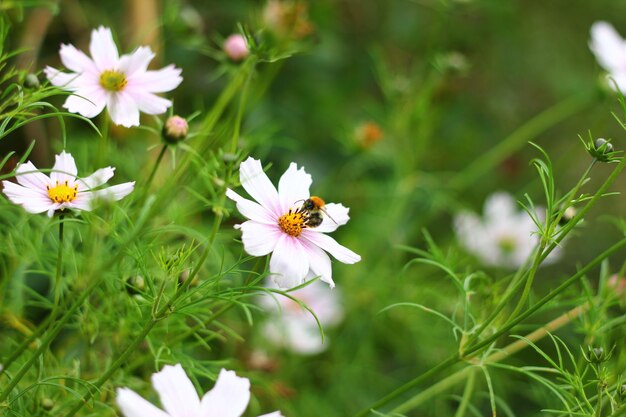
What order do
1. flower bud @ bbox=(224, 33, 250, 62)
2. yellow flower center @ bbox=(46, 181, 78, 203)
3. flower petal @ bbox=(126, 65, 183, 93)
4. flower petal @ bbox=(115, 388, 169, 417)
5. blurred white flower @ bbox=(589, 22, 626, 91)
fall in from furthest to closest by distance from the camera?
1. blurred white flower @ bbox=(589, 22, 626, 91)
2. flower bud @ bbox=(224, 33, 250, 62)
3. flower petal @ bbox=(126, 65, 183, 93)
4. yellow flower center @ bbox=(46, 181, 78, 203)
5. flower petal @ bbox=(115, 388, 169, 417)

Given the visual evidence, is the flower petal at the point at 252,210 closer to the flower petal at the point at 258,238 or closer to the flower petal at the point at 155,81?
the flower petal at the point at 258,238

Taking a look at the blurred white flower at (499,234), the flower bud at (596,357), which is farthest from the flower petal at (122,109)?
the blurred white flower at (499,234)

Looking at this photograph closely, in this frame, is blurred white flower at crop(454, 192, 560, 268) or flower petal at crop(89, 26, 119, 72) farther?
blurred white flower at crop(454, 192, 560, 268)

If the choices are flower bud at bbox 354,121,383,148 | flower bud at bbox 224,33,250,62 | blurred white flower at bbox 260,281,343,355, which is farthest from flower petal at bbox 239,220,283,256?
flower bud at bbox 354,121,383,148

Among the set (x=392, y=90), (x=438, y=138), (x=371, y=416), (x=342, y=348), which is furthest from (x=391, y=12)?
(x=371, y=416)

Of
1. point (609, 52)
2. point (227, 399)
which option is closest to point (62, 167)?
point (227, 399)

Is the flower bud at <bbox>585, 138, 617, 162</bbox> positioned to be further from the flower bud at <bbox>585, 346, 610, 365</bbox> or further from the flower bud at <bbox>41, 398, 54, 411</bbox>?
the flower bud at <bbox>41, 398, 54, 411</bbox>

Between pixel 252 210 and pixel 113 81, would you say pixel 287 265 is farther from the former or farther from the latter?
pixel 113 81
